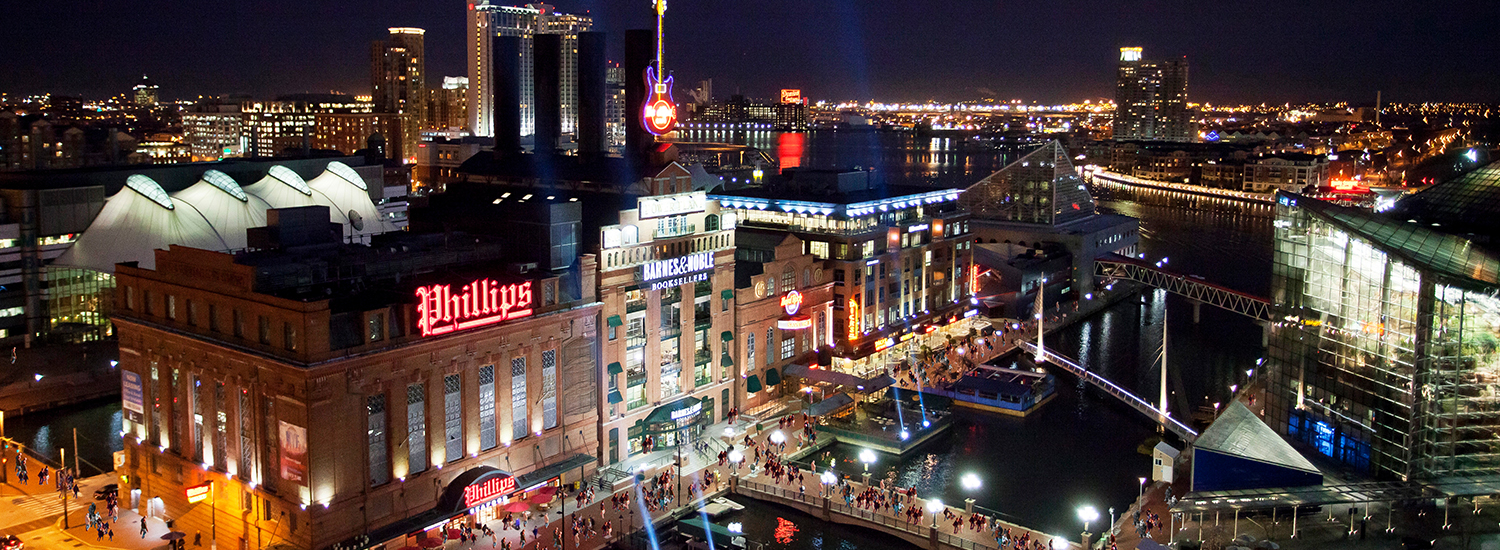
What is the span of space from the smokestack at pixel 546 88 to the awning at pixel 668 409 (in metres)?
39.0

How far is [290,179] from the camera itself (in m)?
93.9

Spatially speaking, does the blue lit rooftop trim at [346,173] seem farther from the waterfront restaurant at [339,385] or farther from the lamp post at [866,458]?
the lamp post at [866,458]

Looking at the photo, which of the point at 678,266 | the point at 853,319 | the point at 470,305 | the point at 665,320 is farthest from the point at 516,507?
the point at 853,319

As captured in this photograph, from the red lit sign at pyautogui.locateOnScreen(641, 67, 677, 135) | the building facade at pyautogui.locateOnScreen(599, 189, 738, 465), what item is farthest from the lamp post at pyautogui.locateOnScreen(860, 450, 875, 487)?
the red lit sign at pyautogui.locateOnScreen(641, 67, 677, 135)

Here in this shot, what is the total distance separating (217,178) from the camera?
3415 inches

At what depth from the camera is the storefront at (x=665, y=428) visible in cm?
5484

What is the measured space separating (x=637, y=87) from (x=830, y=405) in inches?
976

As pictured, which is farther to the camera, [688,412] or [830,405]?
[830,405]

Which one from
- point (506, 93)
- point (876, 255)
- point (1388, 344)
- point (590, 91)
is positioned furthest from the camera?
point (506, 93)

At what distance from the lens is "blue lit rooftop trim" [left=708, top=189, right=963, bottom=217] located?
74.0 metres

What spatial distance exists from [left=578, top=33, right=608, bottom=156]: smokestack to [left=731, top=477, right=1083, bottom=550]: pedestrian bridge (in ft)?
129

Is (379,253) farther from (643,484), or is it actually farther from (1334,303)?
(1334,303)

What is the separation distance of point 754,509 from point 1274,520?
20.2 m

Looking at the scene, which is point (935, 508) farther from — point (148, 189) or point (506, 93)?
point (506, 93)
